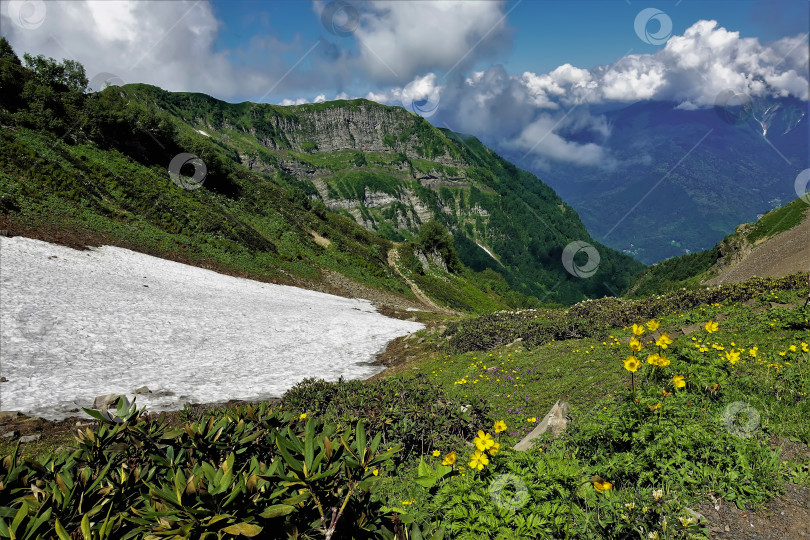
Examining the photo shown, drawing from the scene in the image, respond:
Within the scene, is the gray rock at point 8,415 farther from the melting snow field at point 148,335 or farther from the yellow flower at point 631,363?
the yellow flower at point 631,363

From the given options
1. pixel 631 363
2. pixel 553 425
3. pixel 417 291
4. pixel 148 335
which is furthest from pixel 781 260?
pixel 148 335

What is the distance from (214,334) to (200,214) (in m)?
26.0

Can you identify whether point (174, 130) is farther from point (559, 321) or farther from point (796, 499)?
point (796, 499)

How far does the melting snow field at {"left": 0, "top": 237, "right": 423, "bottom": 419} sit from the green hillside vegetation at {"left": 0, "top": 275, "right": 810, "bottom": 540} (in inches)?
172

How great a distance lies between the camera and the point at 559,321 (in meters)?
16.5

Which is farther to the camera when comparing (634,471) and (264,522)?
(634,471)


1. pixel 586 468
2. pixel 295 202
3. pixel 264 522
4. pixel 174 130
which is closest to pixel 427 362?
pixel 586 468

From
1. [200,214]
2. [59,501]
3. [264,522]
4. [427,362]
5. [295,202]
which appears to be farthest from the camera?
[295,202]

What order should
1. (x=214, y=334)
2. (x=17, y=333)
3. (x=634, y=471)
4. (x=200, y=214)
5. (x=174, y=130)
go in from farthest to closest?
1. (x=174, y=130)
2. (x=200, y=214)
3. (x=214, y=334)
4. (x=17, y=333)
5. (x=634, y=471)

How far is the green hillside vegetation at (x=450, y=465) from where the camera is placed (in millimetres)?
1963

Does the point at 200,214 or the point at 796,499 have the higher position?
the point at 200,214

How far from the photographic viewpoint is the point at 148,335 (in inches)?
631

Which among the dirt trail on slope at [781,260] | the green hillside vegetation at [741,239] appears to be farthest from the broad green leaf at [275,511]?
the green hillside vegetation at [741,239]

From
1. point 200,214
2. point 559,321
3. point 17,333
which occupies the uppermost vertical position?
point 200,214
